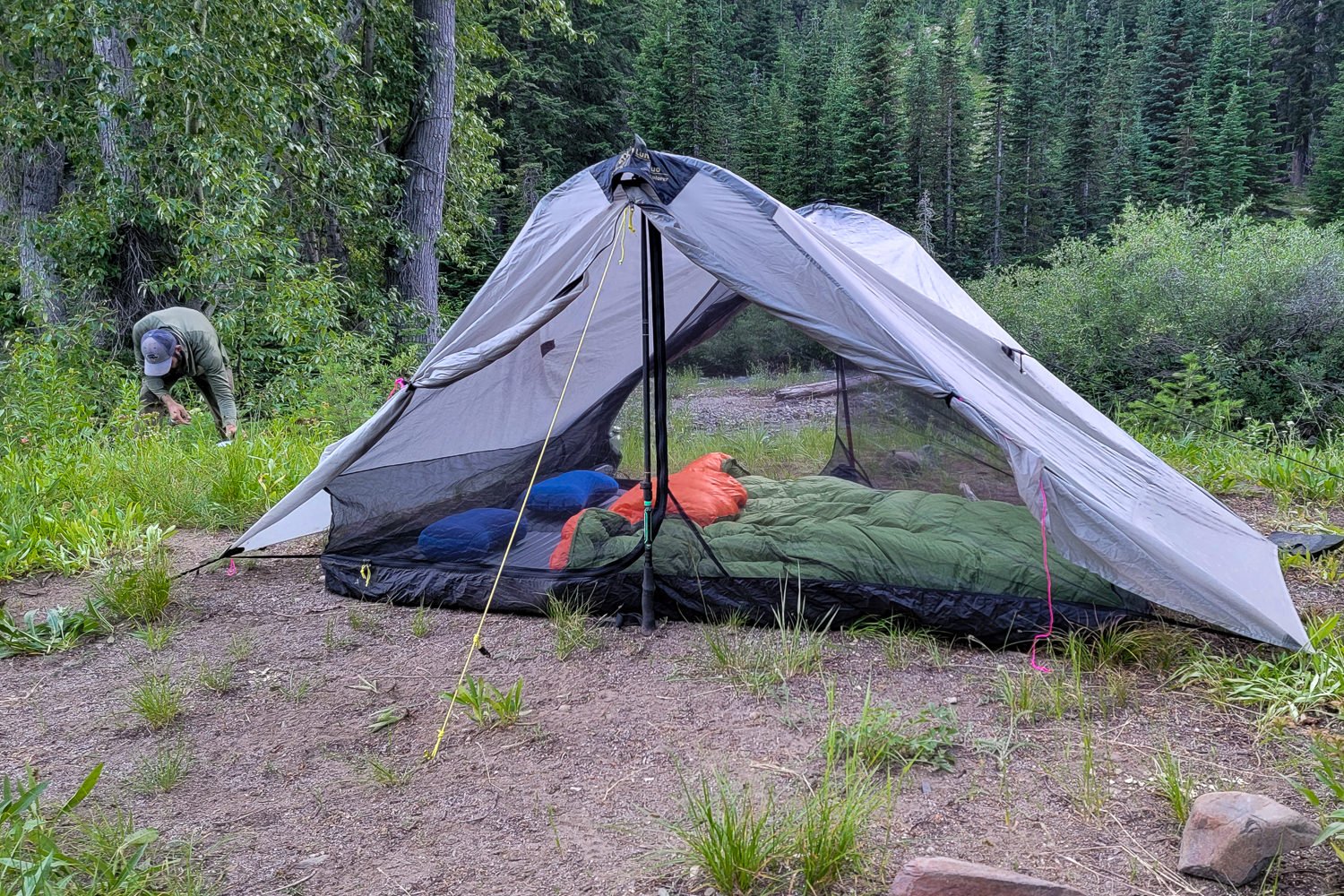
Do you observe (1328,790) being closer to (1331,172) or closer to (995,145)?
(995,145)

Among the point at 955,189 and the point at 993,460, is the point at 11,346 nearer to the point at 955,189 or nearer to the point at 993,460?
the point at 993,460

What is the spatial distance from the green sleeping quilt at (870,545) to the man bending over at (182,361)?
3.83 meters

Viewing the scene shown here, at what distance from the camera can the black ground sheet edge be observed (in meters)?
2.80

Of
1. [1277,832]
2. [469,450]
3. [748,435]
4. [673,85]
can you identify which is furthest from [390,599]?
[673,85]

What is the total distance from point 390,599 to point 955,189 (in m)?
29.5

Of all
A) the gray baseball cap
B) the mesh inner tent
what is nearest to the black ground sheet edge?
the mesh inner tent

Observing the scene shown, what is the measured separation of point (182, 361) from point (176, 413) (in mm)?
364

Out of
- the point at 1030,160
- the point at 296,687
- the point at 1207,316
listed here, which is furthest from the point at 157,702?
the point at 1030,160

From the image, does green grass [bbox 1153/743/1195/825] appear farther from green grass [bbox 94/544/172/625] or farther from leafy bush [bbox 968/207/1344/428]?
leafy bush [bbox 968/207/1344/428]

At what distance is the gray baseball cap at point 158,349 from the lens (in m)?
5.54

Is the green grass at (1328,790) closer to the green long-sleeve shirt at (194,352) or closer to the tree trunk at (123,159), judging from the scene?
the green long-sleeve shirt at (194,352)

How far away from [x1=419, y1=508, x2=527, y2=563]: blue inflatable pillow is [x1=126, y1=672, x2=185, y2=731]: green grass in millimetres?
1032

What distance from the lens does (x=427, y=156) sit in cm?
1029

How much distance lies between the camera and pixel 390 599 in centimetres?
350
